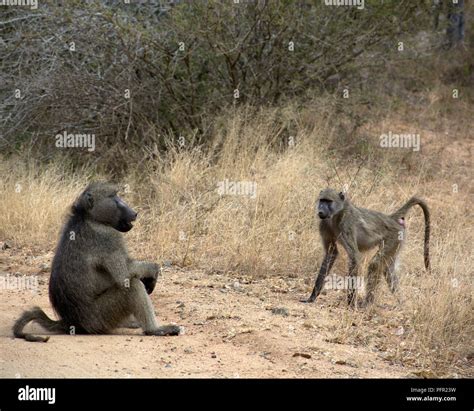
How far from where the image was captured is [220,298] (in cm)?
714

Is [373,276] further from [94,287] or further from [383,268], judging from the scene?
[94,287]

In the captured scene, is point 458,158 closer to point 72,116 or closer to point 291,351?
point 72,116

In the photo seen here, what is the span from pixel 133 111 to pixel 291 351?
6.39m

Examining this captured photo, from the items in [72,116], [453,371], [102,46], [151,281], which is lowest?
[453,371]

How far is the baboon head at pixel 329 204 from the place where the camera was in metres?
7.50

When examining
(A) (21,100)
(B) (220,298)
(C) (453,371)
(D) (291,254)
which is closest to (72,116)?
(A) (21,100)
